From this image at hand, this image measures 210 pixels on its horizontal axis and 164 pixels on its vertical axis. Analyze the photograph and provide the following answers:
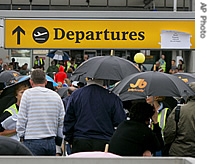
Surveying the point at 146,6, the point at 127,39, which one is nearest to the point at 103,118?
the point at 127,39

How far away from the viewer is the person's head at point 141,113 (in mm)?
5074

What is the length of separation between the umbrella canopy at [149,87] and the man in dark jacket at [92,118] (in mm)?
355

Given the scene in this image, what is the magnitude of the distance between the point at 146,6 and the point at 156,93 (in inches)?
1310

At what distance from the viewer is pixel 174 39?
8.51 meters

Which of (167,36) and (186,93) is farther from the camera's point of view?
(167,36)

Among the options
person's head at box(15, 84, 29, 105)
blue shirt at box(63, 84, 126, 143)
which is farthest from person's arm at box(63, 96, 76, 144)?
person's head at box(15, 84, 29, 105)

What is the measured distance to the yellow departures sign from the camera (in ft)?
27.1

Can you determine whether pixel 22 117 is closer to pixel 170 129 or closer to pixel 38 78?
pixel 38 78

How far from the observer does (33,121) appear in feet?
19.6

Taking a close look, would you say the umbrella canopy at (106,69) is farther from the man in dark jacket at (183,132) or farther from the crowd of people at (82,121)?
the man in dark jacket at (183,132)

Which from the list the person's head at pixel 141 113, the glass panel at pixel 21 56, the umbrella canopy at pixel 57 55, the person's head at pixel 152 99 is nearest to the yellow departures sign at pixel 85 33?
the person's head at pixel 152 99

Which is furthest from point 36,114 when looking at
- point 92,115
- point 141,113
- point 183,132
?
point 183,132

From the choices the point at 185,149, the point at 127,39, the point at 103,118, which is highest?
the point at 127,39
